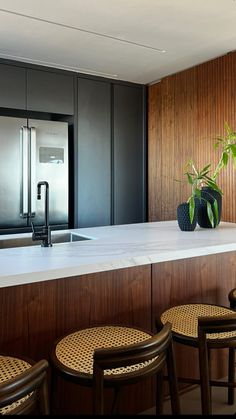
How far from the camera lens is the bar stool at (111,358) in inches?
44.6

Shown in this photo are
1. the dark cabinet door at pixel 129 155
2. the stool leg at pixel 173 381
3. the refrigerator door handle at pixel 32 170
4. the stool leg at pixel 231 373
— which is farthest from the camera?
the dark cabinet door at pixel 129 155

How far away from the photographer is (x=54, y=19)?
2.86 m

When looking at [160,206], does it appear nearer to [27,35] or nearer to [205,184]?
[205,184]

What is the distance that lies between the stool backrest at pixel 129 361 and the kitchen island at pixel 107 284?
0.43 metres

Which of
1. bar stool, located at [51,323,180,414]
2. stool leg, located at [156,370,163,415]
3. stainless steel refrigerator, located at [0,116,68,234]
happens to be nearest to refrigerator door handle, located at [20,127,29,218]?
stainless steel refrigerator, located at [0,116,68,234]

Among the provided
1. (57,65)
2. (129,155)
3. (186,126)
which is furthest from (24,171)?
(186,126)

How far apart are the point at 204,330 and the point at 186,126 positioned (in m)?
3.02

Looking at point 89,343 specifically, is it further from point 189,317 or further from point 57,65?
point 57,65

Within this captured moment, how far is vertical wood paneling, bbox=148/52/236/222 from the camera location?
11.9ft

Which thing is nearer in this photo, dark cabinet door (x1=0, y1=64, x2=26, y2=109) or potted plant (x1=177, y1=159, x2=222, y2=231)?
potted plant (x1=177, y1=159, x2=222, y2=231)

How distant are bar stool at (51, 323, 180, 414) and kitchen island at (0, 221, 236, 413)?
0.17 meters

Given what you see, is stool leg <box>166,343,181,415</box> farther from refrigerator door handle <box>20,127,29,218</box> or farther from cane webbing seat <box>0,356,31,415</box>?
refrigerator door handle <box>20,127,29,218</box>

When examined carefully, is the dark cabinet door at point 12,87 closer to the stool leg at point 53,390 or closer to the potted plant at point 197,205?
the potted plant at point 197,205

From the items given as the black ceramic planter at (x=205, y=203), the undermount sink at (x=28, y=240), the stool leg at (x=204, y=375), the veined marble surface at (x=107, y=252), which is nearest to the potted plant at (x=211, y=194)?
the black ceramic planter at (x=205, y=203)
